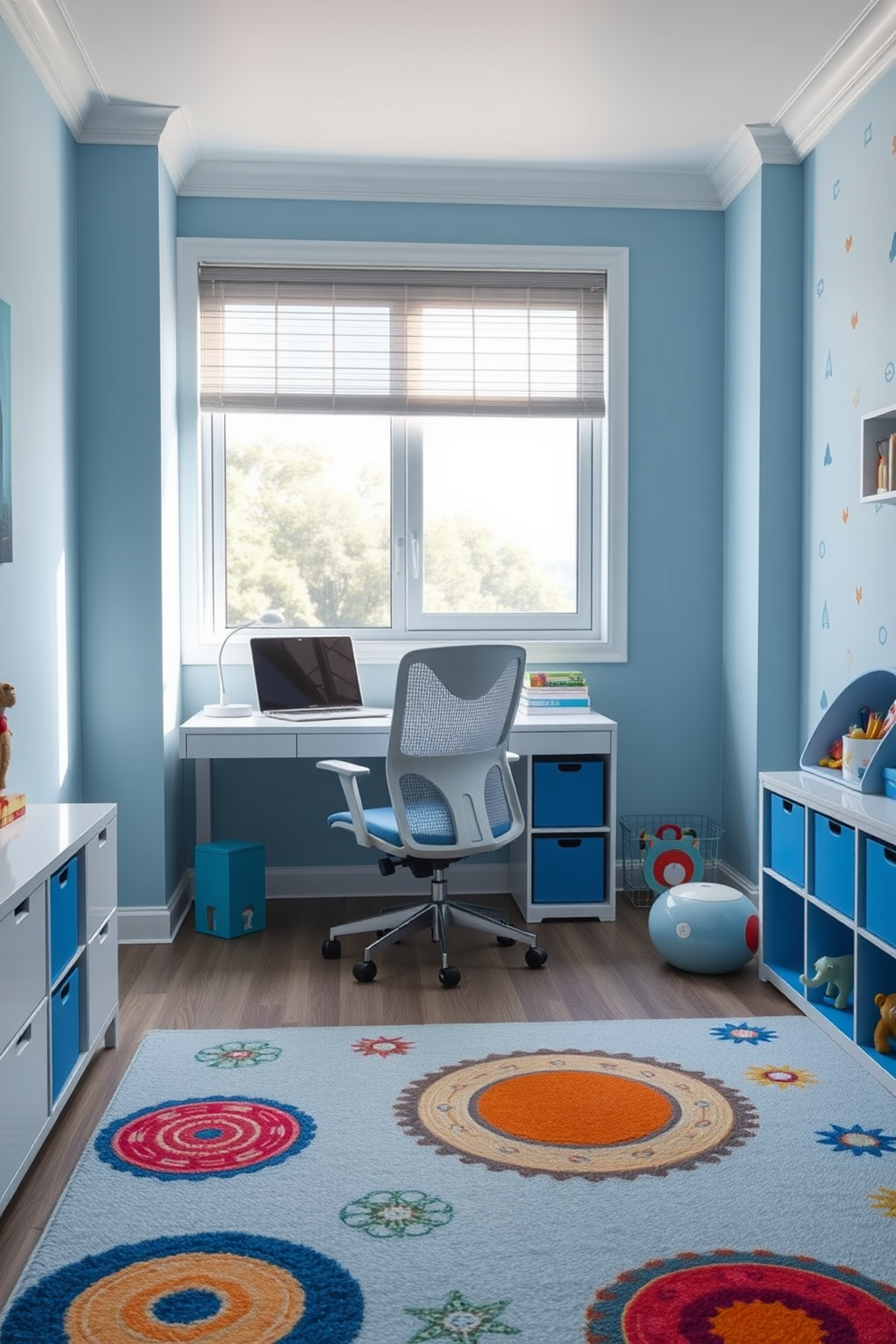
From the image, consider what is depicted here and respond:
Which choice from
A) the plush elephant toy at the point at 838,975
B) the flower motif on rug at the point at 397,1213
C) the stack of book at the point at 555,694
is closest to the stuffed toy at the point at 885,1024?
the plush elephant toy at the point at 838,975

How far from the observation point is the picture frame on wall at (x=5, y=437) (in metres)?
3.03

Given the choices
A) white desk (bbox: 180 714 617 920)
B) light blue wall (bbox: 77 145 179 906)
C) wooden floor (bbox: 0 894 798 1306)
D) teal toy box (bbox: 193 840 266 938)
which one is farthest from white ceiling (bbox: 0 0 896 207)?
wooden floor (bbox: 0 894 798 1306)

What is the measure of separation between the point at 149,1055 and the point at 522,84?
3.05 m

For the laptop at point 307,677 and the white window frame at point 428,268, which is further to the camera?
the white window frame at point 428,268

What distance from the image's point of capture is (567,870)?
13.9 feet

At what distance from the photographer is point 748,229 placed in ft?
14.2

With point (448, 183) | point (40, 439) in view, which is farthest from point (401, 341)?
point (40, 439)

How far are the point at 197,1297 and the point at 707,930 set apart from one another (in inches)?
78.9

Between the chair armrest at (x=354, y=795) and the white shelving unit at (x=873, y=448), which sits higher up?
the white shelving unit at (x=873, y=448)

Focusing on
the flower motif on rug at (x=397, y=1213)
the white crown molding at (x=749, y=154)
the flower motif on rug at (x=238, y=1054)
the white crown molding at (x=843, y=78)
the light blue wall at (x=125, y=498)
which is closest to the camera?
the flower motif on rug at (x=397, y=1213)

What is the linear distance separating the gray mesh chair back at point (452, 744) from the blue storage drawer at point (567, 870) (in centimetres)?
53

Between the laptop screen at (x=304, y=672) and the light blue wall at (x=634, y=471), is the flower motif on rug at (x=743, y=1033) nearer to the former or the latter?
the light blue wall at (x=634, y=471)

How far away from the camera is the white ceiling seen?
3.28m

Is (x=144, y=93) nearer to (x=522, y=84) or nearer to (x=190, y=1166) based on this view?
(x=522, y=84)
